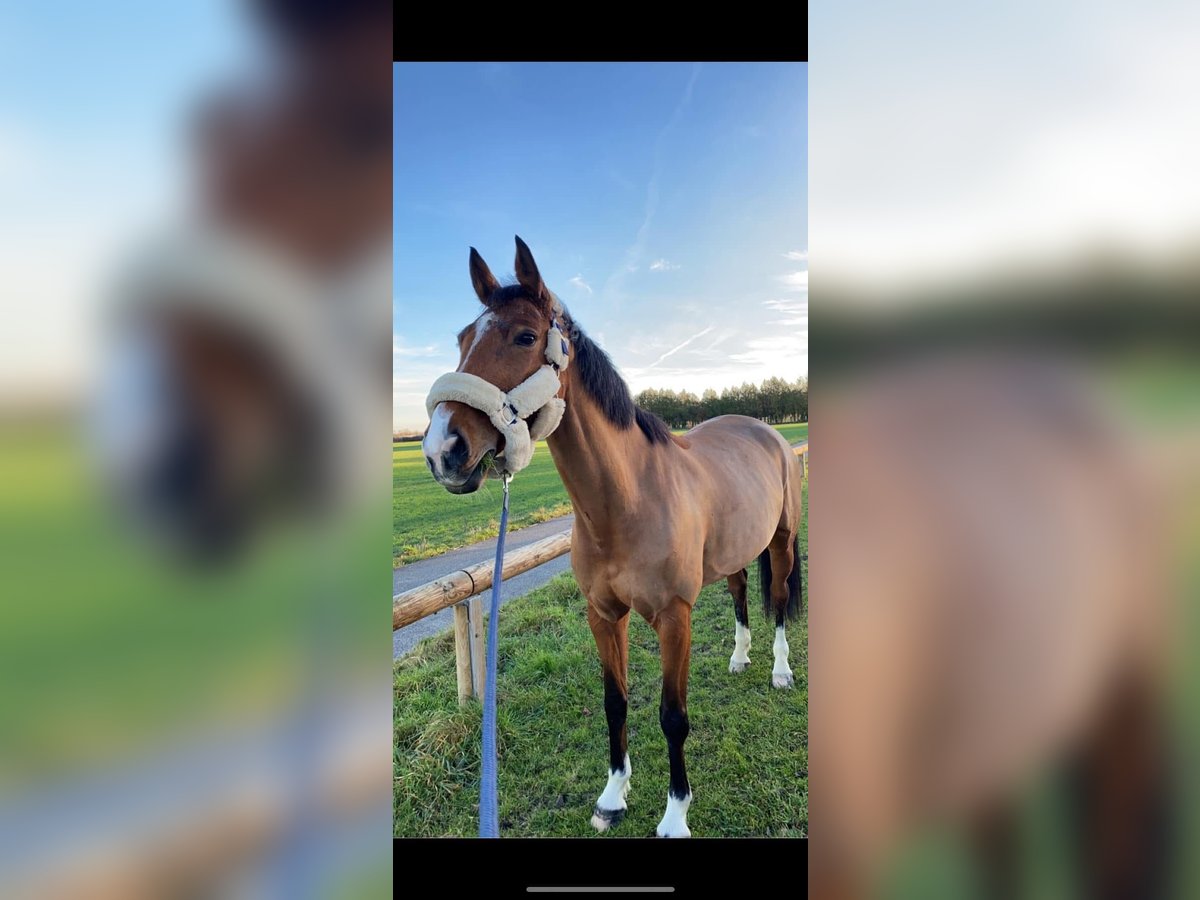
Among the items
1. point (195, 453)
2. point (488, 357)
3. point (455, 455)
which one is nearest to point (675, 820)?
point (455, 455)

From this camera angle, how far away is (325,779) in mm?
494

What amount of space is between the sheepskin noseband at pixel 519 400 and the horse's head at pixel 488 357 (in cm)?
2

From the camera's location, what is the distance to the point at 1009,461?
0.52m

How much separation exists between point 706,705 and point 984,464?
6.02 ft

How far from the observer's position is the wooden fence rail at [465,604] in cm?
182

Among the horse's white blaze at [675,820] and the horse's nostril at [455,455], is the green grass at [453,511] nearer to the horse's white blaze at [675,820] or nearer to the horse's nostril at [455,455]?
the horse's nostril at [455,455]

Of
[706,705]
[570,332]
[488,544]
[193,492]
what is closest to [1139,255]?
[193,492]

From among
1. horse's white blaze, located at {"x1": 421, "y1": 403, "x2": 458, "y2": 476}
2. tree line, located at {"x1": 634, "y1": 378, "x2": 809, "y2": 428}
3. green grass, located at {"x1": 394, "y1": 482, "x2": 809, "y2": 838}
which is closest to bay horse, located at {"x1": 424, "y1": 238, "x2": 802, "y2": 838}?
horse's white blaze, located at {"x1": 421, "y1": 403, "x2": 458, "y2": 476}

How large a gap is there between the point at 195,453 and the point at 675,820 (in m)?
1.64

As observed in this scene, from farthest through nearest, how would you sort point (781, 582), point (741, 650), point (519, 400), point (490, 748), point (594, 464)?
point (781, 582), point (741, 650), point (594, 464), point (519, 400), point (490, 748)

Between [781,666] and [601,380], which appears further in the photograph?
[781,666]

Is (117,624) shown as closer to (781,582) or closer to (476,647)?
(476,647)

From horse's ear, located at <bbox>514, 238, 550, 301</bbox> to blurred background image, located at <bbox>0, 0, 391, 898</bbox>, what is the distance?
69 centimetres

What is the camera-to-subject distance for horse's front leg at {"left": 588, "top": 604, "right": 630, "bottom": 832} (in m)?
1.64
